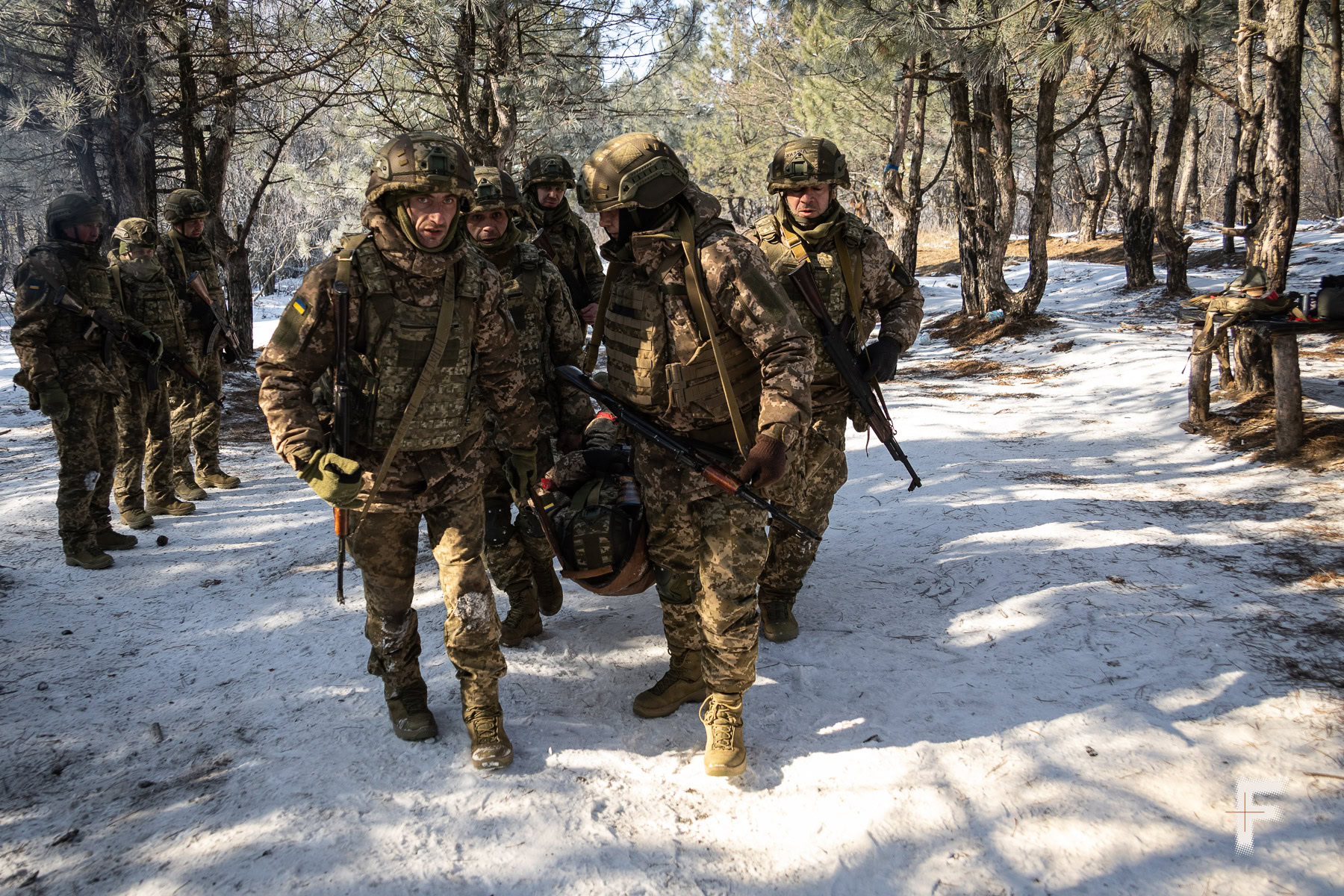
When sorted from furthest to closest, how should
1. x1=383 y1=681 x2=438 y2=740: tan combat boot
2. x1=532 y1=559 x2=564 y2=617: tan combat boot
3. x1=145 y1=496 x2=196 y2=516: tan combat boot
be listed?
x1=145 y1=496 x2=196 y2=516: tan combat boot < x1=532 y1=559 x2=564 y2=617: tan combat boot < x1=383 y1=681 x2=438 y2=740: tan combat boot

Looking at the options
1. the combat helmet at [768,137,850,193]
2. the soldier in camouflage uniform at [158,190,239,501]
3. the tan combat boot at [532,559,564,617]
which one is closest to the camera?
the combat helmet at [768,137,850,193]

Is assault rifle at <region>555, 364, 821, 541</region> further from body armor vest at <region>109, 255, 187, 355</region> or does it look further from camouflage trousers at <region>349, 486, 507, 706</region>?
body armor vest at <region>109, 255, 187, 355</region>

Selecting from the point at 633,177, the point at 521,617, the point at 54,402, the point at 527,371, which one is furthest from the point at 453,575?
the point at 54,402

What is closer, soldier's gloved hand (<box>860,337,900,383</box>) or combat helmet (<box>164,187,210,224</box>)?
soldier's gloved hand (<box>860,337,900,383</box>)

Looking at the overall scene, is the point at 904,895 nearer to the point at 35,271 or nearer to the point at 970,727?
the point at 970,727

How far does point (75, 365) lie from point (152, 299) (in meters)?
0.94

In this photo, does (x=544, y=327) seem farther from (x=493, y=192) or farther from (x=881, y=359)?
(x=881, y=359)

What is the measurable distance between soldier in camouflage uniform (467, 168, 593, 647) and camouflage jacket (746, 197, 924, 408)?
993 millimetres

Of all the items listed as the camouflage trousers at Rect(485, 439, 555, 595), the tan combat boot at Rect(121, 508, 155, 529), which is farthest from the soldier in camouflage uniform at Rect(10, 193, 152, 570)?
the camouflage trousers at Rect(485, 439, 555, 595)

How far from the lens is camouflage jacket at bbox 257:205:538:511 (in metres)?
2.60

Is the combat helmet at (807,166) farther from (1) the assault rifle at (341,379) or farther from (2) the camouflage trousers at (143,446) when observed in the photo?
(2) the camouflage trousers at (143,446)

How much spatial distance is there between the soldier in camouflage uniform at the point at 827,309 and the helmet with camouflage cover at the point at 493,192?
1.16 meters

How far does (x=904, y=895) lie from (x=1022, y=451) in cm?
489

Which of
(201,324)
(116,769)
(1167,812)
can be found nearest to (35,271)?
(201,324)
